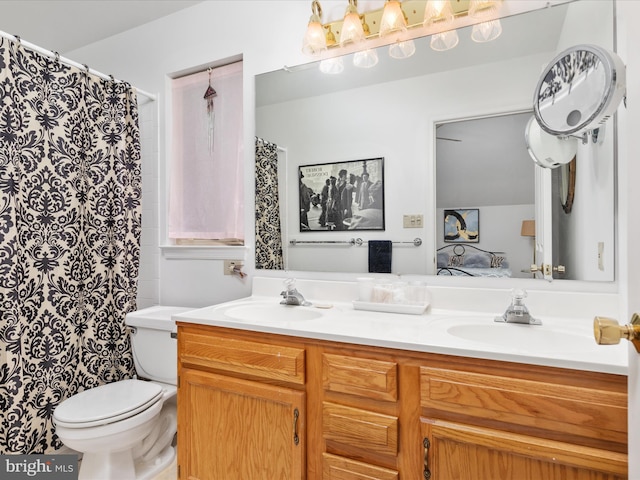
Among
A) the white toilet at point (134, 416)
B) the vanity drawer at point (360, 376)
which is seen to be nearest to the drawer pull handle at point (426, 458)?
the vanity drawer at point (360, 376)

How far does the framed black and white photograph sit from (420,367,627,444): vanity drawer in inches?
31.7

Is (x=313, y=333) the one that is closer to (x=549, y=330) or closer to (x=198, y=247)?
(x=549, y=330)

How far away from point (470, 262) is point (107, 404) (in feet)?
5.46

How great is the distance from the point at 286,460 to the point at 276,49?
6.04ft

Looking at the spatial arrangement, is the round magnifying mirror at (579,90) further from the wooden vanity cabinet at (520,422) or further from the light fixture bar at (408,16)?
the wooden vanity cabinet at (520,422)

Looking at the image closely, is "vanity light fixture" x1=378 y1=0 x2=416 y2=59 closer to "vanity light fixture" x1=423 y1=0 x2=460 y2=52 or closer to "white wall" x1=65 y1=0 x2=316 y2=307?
"vanity light fixture" x1=423 y1=0 x2=460 y2=52

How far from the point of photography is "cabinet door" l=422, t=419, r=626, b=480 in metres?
0.85

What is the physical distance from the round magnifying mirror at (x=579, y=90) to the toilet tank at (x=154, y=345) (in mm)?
1906

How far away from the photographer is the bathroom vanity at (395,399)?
2.88 ft

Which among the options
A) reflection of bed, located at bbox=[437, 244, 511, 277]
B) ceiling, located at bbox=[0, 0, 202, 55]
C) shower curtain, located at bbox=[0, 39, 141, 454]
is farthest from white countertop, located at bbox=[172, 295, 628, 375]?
ceiling, located at bbox=[0, 0, 202, 55]

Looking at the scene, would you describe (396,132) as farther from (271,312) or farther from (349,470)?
(349,470)

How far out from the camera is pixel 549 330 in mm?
1192

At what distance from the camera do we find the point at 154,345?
1.99 m

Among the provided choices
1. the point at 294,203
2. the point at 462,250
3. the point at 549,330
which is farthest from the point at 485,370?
the point at 294,203
